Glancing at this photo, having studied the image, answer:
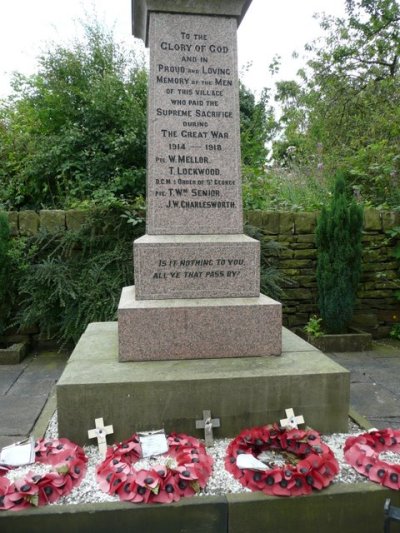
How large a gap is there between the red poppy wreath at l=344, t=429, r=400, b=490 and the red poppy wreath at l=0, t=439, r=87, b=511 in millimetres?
1360

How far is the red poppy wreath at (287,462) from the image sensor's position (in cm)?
202

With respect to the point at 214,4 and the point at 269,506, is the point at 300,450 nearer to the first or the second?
the point at 269,506

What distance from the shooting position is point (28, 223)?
5.43 m

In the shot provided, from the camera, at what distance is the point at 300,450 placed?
230cm

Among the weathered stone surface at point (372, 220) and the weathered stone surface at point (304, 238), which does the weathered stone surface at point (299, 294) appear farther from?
the weathered stone surface at point (372, 220)

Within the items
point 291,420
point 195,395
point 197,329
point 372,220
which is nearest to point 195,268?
point 197,329

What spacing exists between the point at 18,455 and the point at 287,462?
54.2 inches

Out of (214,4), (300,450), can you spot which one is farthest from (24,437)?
(214,4)

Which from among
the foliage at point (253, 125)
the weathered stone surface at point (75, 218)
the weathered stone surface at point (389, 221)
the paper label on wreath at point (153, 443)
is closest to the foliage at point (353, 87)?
the foliage at point (253, 125)

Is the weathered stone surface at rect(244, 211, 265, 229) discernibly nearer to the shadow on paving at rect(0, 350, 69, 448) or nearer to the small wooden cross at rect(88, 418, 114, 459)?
the shadow on paving at rect(0, 350, 69, 448)

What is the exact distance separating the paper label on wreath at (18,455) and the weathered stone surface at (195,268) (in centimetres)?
111

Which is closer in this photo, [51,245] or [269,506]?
[269,506]

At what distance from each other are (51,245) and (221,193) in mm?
2881

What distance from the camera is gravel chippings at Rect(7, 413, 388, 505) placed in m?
2.02
